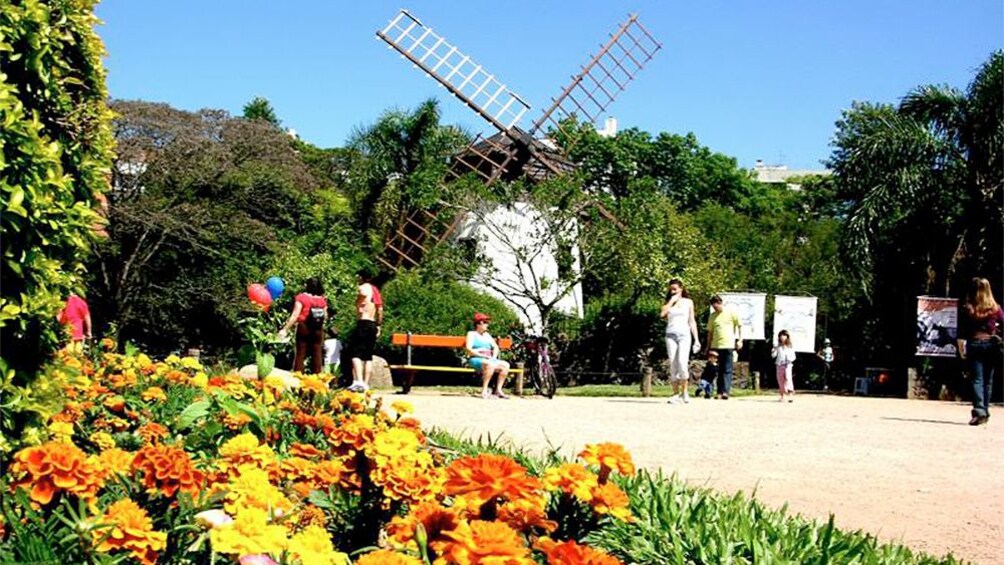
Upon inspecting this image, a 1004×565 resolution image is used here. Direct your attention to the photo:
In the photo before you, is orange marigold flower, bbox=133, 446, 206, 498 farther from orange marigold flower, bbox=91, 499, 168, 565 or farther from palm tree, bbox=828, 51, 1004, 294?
palm tree, bbox=828, 51, 1004, 294

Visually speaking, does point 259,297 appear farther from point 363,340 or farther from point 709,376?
point 709,376

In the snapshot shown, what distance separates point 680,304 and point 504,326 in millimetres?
10396

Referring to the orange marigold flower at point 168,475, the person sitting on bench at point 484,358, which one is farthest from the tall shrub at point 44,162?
the person sitting on bench at point 484,358

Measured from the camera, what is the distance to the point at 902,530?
18.0ft

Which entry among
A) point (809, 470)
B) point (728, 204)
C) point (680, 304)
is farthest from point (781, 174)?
point (809, 470)

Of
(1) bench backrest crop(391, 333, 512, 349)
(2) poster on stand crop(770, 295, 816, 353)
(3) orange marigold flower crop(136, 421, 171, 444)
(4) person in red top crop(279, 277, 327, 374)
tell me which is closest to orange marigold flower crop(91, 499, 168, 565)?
(3) orange marigold flower crop(136, 421, 171, 444)

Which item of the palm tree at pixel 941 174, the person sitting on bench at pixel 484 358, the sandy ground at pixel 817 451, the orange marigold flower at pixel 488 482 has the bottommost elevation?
the sandy ground at pixel 817 451

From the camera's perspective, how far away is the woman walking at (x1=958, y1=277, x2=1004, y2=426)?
12.0 m

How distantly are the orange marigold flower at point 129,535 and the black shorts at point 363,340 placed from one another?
37.9ft

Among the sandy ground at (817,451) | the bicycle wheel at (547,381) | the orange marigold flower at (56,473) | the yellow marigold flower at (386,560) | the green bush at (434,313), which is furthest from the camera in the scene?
the green bush at (434,313)

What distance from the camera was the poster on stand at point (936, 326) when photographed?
20.5 m

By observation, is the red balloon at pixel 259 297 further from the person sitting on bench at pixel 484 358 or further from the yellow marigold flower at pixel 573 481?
the person sitting on bench at pixel 484 358

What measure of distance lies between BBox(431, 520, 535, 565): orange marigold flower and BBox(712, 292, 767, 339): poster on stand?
2204 cm

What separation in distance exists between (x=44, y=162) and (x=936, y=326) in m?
19.1
